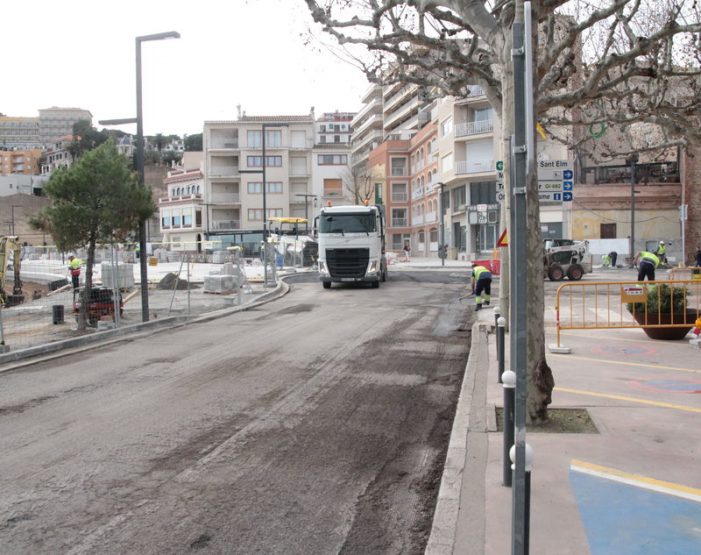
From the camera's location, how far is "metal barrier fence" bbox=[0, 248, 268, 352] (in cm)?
1491

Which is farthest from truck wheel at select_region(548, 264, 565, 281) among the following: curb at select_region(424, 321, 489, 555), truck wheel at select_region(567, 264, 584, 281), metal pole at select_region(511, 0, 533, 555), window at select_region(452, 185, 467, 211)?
metal pole at select_region(511, 0, 533, 555)

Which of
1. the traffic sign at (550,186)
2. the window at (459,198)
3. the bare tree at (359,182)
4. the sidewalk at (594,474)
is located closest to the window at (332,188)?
the bare tree at (359,182)

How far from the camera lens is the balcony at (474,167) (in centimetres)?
5159

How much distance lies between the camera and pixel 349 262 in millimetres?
25562

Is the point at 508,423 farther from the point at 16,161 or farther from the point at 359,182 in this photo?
the point at 16,161

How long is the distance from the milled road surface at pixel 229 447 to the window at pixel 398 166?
64995 mm

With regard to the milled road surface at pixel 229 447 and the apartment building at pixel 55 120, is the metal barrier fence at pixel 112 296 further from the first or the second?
the apartment building at pixel 55 120

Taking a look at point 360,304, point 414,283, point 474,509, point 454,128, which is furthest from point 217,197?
point 474,509

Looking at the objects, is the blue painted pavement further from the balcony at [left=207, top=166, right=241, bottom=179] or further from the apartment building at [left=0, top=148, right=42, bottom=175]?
the apartment building at [left=0, top=148, right=42, bottom=175]

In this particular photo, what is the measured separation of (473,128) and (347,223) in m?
29.9

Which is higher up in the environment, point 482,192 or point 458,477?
point 482,192

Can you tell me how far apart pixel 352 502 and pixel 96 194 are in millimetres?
11491

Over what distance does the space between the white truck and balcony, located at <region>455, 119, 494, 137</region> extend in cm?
2823

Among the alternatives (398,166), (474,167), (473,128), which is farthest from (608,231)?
(398,166)
